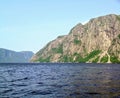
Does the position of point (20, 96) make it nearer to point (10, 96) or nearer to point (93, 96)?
point (10, 96)

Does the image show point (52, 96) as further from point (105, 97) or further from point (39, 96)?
point (105, 97)

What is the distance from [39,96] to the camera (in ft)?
138

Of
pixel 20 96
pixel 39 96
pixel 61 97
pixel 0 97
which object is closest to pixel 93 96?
pixel 61 97

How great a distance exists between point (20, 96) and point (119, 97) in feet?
54.4

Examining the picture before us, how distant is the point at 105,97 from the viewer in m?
40.2

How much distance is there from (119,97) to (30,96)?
14.8 m

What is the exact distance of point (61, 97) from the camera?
41031mm

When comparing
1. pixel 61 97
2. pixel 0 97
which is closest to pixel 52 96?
pixel 61 97

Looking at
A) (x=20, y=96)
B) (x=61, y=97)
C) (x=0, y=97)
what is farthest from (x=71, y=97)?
(x=0, y=97)

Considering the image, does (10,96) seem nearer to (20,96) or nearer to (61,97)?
(20,96)

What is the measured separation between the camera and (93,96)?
4162cm

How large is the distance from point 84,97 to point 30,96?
9141 mm

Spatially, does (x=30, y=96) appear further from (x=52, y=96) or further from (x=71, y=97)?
(x=71, y=97)

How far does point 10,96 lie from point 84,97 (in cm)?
1250
